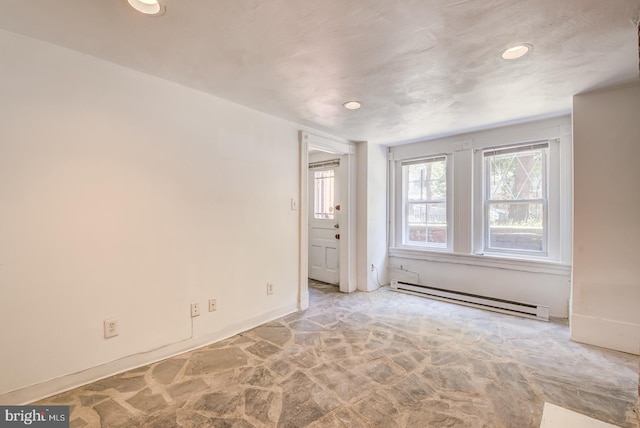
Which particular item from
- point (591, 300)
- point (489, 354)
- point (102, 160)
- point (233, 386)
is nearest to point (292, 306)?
point (233, 386)

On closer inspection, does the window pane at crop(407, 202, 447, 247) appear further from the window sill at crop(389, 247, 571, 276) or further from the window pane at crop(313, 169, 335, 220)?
the window pane at crop(313, 169, 335, 220)

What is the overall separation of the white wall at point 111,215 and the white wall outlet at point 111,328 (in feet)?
0.11

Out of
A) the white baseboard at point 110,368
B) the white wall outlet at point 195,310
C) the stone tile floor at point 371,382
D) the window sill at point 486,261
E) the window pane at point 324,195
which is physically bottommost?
the stone tile floor at point 371,382

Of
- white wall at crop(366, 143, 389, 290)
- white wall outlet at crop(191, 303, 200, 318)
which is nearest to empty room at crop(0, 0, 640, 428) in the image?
white wall outlet at crop(191, 303, 200, 318)

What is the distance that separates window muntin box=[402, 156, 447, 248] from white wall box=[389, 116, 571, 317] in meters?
0.16

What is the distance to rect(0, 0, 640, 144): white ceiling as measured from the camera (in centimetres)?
154

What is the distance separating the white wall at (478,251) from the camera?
10.7 feet

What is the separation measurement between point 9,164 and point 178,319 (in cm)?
156

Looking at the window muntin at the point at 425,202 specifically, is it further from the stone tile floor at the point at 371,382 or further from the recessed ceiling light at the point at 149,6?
the recessed ceiling light at the point at 149,6

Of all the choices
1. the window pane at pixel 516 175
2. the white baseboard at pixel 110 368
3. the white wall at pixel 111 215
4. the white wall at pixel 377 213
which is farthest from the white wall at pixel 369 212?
the white baseboard at pixel 110 368

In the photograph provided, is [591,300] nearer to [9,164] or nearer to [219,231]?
[219,231]

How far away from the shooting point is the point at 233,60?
2062mm

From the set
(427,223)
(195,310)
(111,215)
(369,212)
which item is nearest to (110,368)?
(195,310)

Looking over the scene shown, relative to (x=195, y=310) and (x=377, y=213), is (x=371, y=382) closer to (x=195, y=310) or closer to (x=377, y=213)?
(x=195, y=310)
